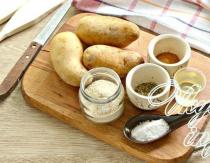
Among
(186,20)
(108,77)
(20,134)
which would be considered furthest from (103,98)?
(186,20)

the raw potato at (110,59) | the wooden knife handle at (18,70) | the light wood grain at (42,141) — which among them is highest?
the raw potato at (110,59)

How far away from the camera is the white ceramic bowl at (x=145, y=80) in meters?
0.68

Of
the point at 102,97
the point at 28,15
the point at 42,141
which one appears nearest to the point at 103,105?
the point at 102,97

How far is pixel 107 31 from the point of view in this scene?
0.74 metres

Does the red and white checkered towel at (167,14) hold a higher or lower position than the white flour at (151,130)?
higher

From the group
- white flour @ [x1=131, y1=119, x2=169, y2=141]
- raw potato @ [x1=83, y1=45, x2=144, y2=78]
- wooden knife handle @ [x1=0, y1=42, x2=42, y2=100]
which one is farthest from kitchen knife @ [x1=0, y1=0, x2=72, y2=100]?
white flour @ [x1=131, y1=119, x2=169, y2=141]

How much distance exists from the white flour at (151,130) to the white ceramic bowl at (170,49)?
0.09 meters

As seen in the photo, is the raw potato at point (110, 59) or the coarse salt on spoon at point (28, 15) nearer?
the raw potato at point (110, 59)

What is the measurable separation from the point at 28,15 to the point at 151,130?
326 millimetres

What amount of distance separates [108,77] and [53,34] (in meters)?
0.17

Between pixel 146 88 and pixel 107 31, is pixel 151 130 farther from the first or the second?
pixel 107 31

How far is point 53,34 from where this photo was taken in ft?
2.69

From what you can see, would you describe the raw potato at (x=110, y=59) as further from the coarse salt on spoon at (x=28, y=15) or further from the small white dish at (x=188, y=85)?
the coarse salt on spoon at (x=28, y=15)

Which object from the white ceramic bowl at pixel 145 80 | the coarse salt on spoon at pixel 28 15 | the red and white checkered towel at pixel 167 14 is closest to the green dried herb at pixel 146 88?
the white ceramic bowl at pixel 145 80
